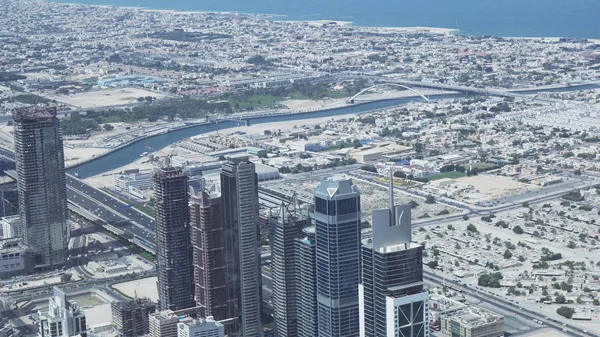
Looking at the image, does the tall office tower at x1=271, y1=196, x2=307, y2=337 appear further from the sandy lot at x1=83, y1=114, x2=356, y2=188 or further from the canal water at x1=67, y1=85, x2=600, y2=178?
the canal water at x1=67, y1=85, x2=600, y2=178

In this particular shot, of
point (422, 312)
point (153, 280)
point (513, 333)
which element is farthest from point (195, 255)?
point (422, 312)

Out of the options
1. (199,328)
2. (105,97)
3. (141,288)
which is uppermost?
(105,97)

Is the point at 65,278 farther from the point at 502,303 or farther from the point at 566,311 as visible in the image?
the point at 566,311

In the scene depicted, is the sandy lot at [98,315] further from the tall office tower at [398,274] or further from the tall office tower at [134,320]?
the tall office tower at [398,274]

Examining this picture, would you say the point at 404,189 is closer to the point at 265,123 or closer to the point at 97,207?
the point at 97,207

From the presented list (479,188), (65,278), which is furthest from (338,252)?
(479,188)

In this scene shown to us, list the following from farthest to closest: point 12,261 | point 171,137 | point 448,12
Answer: point 448,12 < point 171,137 < point 12,261

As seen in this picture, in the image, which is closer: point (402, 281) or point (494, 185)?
point (402, 281)

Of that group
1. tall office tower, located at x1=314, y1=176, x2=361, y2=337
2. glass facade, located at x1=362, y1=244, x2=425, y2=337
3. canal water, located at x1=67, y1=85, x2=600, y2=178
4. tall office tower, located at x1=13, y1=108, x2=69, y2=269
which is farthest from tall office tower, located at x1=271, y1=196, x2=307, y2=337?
canal water, located at x1=67, y1=85, x2=600, y2=178

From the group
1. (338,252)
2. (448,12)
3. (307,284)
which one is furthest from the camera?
(448,12)
